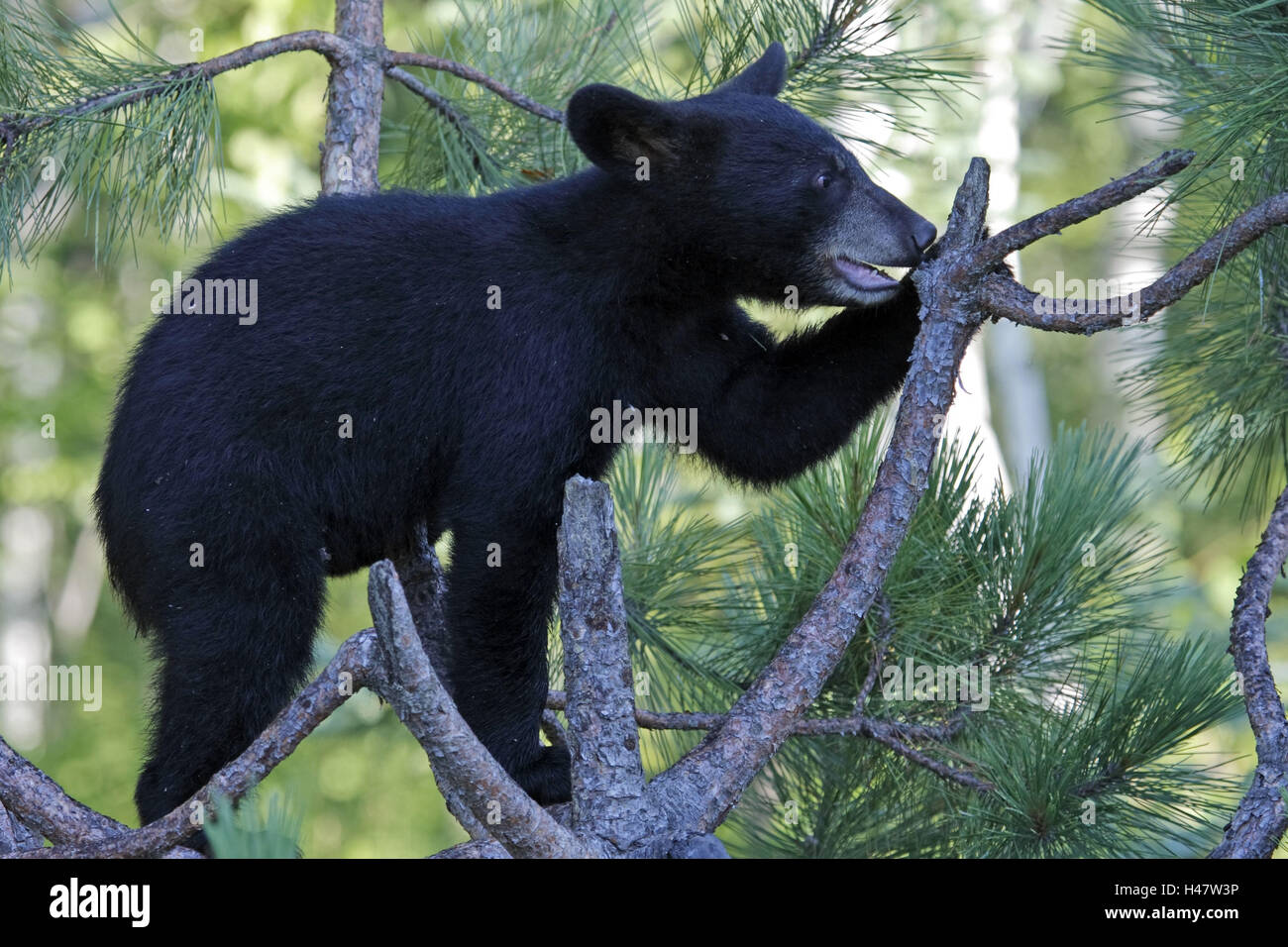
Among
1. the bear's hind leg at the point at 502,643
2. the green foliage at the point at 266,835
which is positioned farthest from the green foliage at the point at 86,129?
the green foliage at the point at 266,835

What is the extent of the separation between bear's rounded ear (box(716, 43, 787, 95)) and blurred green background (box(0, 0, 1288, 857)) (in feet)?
17.4

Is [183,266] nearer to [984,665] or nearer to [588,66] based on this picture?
[588,66]

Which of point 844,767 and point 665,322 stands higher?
point 665,322

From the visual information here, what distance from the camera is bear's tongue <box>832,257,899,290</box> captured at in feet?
11.8

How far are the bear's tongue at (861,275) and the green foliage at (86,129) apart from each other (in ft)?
6.07

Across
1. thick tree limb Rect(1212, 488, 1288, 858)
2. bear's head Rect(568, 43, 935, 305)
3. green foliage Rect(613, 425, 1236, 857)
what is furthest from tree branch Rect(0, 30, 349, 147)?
thick tree limb Rect(1212, 488, 1288, 858)

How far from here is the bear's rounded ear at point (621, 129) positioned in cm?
344

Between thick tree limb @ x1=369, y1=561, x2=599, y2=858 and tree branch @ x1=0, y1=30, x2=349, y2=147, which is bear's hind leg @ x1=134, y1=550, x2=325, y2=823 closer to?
thick tree limb @ x1=369, y1=561, x2=599, y2=858

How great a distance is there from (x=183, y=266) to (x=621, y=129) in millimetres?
8345
